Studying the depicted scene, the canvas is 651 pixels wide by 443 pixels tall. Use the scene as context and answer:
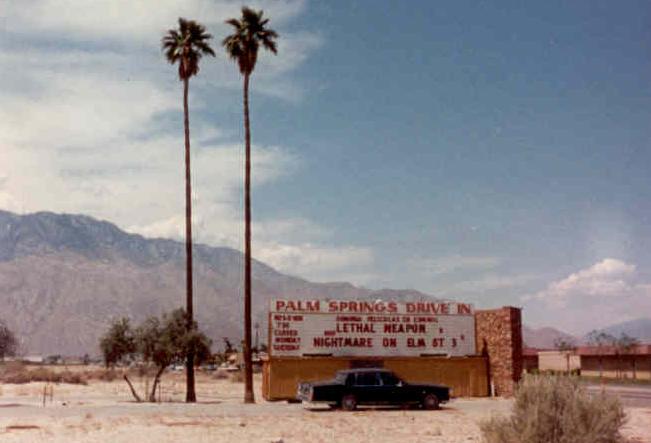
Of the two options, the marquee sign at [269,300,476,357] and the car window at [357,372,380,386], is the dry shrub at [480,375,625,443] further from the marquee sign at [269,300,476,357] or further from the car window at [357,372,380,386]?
the marquee sign at [269,300,476,357]

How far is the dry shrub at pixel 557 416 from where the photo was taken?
17.3 m

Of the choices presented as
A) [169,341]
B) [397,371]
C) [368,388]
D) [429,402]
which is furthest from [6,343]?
[429,402]

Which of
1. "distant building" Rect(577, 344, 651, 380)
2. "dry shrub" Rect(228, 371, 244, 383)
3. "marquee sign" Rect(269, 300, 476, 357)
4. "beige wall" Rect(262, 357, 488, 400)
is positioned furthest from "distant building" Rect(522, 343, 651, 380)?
"marquee sign" Rect(269, 300, 476, 357)

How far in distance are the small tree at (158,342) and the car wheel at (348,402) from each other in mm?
11405

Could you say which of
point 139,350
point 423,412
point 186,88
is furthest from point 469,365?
point 186,88

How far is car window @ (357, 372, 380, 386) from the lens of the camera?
33.0 meters

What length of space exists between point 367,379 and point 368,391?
0.51 metres

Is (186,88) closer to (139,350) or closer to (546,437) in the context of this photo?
(139,350)

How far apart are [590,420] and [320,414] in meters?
15.1

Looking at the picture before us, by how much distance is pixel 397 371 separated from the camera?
42.4 m

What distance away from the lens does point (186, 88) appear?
45125 millimetres

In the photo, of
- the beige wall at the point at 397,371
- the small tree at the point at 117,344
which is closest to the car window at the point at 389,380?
the beige wall at the point at 397,371

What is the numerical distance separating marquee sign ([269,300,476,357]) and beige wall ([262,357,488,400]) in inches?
14.2

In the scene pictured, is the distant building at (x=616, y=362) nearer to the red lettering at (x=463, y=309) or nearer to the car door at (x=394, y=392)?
the red lettering at (x=463, y=309)
